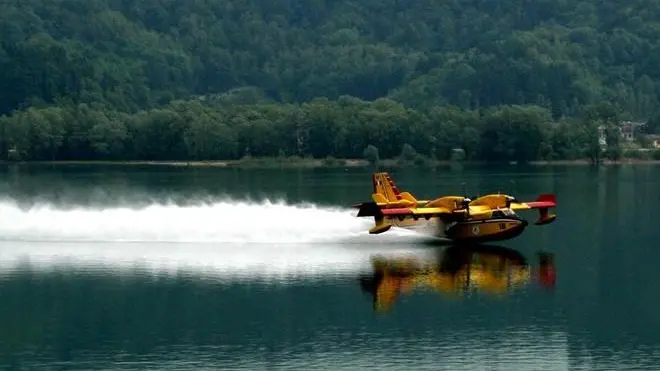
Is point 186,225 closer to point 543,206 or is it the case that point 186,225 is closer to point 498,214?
point 498,214

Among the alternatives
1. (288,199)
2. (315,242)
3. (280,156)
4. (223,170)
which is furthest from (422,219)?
(280,156)

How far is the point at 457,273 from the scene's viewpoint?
59531 millimetres

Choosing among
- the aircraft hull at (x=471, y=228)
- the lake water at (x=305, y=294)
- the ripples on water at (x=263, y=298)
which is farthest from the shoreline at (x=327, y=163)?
the aircraft hull at (x=471, y=228)

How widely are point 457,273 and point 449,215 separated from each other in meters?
6.61

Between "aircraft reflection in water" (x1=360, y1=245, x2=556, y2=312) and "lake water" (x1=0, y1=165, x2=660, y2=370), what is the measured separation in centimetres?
16

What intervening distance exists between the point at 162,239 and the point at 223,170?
3462 inches

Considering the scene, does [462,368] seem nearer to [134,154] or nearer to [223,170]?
[223,170]

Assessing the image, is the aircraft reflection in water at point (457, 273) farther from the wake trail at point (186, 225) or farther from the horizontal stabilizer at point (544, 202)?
the wake trail at point (186, 225)

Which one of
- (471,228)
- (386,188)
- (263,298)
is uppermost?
(386,188)

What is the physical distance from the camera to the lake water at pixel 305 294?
4503cm

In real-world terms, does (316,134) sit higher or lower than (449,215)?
higher

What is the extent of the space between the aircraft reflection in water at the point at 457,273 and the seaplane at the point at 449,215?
98 centimetres

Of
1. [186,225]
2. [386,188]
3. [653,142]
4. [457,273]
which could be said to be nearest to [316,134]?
[653,142]

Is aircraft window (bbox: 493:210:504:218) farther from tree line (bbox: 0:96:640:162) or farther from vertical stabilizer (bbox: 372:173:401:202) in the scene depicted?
tree line (bbox: 0:96:640:162)
